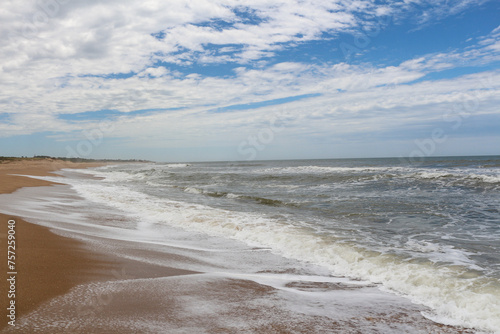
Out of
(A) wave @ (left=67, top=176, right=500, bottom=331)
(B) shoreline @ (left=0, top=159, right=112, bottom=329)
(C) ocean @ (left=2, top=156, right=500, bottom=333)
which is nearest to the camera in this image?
(B) shoreline @ (left=0, top=159, right=112, bottom=329)

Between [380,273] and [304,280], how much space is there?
1338mm

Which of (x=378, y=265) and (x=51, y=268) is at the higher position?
(x=51, y=268)

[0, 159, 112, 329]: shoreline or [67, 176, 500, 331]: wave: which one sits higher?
[0, 159, 112, 329]: shoreline

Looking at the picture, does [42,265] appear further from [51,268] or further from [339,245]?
[339,245]

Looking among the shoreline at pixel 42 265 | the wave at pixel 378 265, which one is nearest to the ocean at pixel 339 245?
the wave at pixel 378 265

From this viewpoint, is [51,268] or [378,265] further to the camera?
[378,265]

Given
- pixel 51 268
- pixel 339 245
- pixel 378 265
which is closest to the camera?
pixel 51 268

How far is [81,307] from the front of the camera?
3.40 meters

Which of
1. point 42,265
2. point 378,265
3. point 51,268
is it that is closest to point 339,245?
point 378,265

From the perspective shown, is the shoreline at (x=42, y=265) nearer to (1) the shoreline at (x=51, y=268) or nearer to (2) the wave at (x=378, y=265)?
(1) the shoreline at (x=51, y=268)

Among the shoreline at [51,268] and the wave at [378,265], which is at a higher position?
the shoreline at [51,268]

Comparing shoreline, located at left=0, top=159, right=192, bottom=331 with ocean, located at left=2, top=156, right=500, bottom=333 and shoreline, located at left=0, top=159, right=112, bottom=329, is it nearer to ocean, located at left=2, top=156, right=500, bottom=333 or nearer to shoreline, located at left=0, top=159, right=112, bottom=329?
shoreline, located at left=0, top=159, right=112, bottom=329

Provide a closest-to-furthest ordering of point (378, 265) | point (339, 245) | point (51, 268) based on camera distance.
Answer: point (51, 268) → point (378, 265) → point (339, 245)

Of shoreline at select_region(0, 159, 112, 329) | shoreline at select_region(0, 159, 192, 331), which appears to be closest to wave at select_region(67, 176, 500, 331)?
shoreline at select_region(0, 159, 192, 331)
